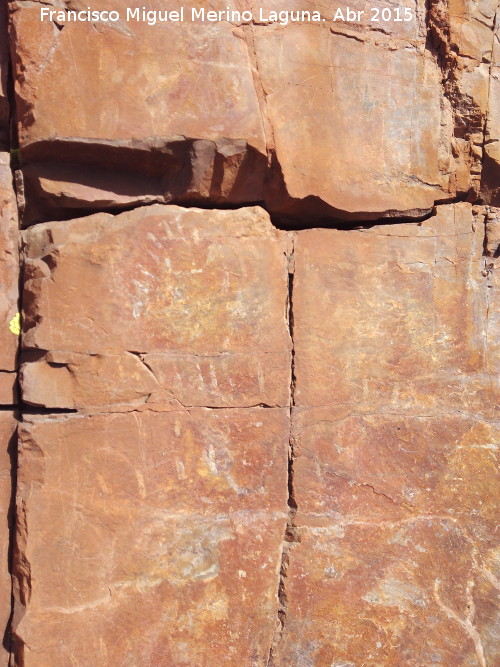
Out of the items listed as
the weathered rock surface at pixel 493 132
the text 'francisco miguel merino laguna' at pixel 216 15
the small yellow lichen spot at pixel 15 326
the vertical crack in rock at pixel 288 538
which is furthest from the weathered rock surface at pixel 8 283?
the weathered rock surface at pixel 493 132

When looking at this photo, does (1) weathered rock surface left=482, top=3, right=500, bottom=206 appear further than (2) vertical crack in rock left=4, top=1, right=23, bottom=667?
Yes

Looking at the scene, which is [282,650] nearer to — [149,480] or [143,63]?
[149,480]

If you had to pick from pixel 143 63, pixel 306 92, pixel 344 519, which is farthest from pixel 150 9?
pixel 344 519

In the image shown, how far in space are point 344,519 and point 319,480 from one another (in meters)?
0.20

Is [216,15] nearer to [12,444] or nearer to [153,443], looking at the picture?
[153,443]

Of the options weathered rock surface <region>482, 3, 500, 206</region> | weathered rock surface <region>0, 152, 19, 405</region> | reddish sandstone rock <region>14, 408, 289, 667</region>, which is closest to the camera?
reddish sandstone rock <region>14, 408, 289, 667</region>

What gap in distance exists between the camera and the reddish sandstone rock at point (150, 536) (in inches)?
94.4

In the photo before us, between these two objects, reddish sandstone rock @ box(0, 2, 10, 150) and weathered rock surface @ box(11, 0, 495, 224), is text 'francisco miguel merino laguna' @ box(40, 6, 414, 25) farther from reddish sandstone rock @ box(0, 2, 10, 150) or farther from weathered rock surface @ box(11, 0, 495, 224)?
reddish sandstone rock @ box(0, 2, 10, 150)

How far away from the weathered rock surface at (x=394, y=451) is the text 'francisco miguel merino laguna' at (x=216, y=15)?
92cm

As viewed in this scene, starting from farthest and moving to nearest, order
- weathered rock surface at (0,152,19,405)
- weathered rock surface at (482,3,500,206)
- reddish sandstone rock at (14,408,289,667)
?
1. weathered rock surface at (482,3,500,206)
2. weathered rock surface at (0,152,19,405)
3. reddish sandstone rock at (14,408,289,667)

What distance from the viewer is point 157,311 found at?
2.52 m

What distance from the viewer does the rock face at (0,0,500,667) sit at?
2.45 meters

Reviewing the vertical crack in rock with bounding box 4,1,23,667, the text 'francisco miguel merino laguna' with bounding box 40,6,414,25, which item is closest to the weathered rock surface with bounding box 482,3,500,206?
the text 'francisco miguel merino laguna' with bounding box 40,6,414,25

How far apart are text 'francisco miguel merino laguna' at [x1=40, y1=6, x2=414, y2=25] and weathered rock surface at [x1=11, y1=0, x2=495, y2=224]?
20 millimetres
